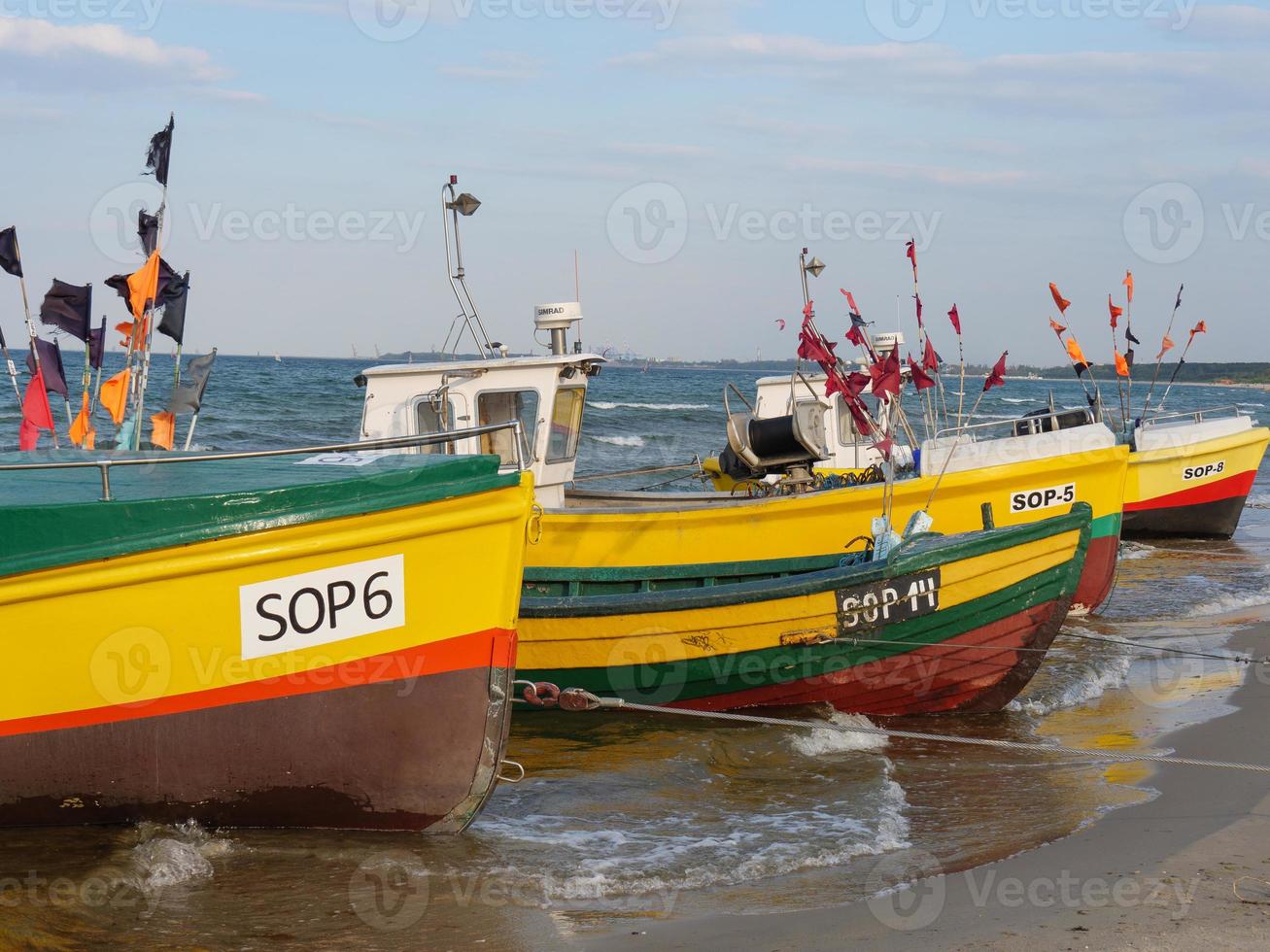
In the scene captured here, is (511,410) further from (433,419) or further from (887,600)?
(887,600)

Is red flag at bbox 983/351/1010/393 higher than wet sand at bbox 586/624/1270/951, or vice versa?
red flag at bbox 983/351/1010/393

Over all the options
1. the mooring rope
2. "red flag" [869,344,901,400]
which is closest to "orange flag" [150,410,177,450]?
the mooring rope

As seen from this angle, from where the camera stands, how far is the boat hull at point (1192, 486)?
18.6 meters

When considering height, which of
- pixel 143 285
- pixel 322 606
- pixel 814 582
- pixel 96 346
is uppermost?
pixel 143 285

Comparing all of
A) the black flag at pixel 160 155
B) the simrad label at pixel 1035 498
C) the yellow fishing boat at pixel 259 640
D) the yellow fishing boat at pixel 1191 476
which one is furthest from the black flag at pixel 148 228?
the yellow fishing boat at pixel 1191 476

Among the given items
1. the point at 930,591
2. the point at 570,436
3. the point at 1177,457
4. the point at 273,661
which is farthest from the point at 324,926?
the point at 1177,457

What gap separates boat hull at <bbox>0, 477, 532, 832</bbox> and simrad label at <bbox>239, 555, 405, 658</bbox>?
0.02m

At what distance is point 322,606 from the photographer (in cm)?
598

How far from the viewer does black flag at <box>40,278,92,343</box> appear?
29.5ft

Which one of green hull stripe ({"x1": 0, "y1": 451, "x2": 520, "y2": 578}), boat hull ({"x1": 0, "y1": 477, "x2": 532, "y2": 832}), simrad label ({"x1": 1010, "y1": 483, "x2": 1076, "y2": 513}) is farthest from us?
simrad label ({"x1": 1010, "y1": 483, "x2": 1076, "y2": 513})

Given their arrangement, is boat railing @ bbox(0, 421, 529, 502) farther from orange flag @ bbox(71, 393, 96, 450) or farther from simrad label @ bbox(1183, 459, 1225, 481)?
simrad label @ bbox(1183, 459, 1225, 481)

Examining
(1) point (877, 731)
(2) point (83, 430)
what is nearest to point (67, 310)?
(2) point (83, 430)

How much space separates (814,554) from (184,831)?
5.96 m

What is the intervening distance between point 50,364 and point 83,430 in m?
0.93
